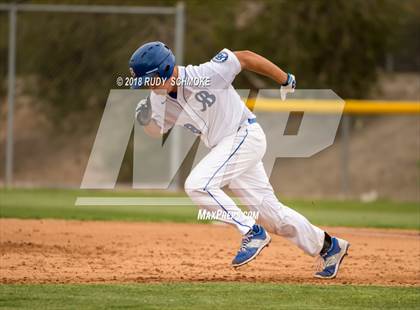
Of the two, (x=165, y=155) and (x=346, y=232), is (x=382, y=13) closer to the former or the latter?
(x=165, y=155)

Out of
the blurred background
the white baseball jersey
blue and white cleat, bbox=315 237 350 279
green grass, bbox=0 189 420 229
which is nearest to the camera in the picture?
the white baseball jersey

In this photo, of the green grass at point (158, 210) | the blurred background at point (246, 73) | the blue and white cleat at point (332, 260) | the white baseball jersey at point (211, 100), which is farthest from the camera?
the blurred background at point (246, 73)

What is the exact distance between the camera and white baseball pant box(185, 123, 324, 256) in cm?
749

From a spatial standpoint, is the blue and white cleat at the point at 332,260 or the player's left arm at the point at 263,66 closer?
the player's left arm at the point at 263,66

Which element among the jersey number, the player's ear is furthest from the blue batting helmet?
the player's ear

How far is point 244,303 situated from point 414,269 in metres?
2.81

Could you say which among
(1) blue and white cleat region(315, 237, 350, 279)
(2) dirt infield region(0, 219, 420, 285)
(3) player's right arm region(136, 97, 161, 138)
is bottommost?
(2) dirt infield region(0, 219, 420, 285)

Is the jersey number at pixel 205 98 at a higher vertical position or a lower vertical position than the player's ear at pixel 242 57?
lower

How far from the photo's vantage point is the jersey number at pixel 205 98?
7668 millimetres

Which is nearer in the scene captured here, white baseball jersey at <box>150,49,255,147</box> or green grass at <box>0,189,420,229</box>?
white baseball jersey at <box>150,49,255,147</box>

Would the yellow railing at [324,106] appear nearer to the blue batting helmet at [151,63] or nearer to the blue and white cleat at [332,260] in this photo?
the blue and white cleat at [332,260]

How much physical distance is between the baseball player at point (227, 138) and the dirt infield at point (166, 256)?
0.39m

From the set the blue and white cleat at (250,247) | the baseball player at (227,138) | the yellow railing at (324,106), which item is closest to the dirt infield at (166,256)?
the blue and white cleat at (250,247)

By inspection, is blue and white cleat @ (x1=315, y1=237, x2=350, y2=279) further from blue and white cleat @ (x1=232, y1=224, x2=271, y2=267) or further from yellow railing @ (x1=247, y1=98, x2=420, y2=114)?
yellow railing @ (x1=247, y1=98, x2=420, y2=114)
